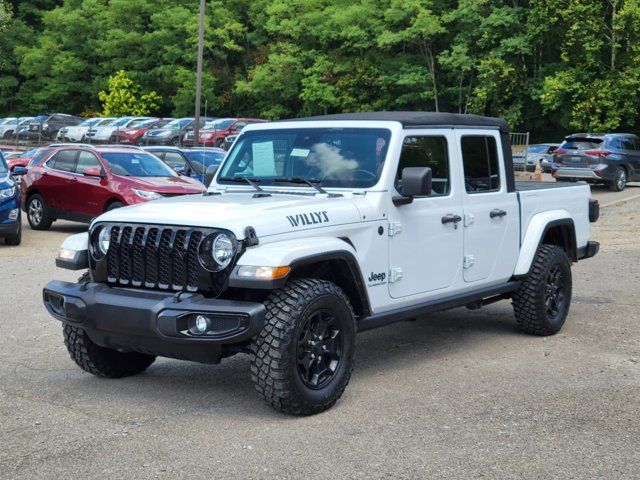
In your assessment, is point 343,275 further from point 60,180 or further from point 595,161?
point 595,161

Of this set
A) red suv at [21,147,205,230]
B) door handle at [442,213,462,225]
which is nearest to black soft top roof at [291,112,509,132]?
door handle at [442,213,462,225]

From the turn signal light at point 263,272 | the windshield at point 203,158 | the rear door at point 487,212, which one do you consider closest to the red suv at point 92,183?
the windshield at point 203,158

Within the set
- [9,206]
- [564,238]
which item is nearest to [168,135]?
[9,206]

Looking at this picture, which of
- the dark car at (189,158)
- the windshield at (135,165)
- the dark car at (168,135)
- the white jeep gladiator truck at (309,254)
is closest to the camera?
the white jeep gladiator truck at (309,254)

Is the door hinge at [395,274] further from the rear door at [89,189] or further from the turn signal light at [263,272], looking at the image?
the rear door at [89,189]

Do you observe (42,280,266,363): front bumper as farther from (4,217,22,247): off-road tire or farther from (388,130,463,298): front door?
(4,217,22,247): off-road tire

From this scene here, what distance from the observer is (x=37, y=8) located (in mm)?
77625

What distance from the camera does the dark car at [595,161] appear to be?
26.4m

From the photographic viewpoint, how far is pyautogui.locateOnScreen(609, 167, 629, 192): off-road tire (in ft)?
88.1

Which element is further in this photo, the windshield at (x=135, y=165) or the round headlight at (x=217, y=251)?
the windshield at (x=135, y=165)

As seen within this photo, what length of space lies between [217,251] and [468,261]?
243 centimetres

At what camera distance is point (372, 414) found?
5.75 metres

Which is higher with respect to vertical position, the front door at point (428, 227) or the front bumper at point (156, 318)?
the front door at point (428, 227)

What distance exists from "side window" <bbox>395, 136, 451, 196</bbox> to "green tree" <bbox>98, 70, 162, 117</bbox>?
55.3 m
